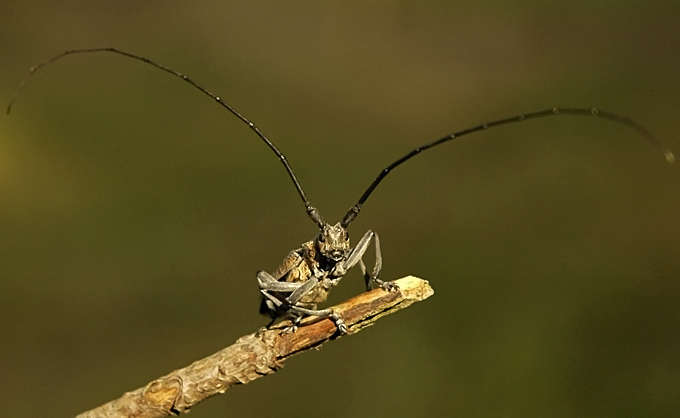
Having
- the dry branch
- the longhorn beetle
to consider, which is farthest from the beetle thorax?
the dry branch

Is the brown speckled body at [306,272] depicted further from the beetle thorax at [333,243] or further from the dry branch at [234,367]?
the dry branch at [234,367]

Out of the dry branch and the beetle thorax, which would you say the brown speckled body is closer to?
the beetle thorax

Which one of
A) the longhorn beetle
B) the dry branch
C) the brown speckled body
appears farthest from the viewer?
the brown speckled body

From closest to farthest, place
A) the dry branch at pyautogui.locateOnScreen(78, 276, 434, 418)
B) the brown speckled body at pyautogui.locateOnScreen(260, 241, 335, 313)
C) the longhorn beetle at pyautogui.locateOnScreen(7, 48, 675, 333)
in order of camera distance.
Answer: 1. the dry branch at pyautogui.locateOnScreen(78, 276, 434, 418)
2. the longhorn beetle at pyautogui.locateOnScreen(7, 48, 675, 333)
3. the brown speckled body at pyautogui.locateOnScreen(260, 241, 335, 313)

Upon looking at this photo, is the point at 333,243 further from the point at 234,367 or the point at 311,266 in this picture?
the point at 234,367

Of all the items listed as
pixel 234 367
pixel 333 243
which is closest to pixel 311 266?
pixel 333 243

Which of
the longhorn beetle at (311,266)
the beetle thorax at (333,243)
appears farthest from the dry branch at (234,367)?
the beetle thorax at (333,243)
